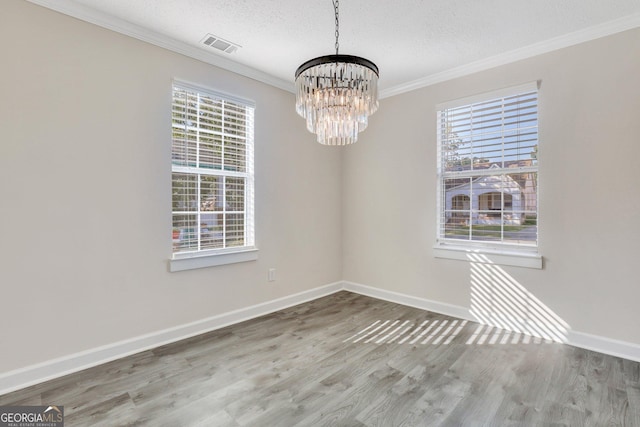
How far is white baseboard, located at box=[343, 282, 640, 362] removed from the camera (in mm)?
2504

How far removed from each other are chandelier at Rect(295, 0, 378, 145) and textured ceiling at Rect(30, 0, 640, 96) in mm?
760

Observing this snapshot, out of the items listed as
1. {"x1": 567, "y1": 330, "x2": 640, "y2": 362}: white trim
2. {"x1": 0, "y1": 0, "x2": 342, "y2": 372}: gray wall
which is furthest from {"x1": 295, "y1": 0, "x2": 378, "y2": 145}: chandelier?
{"x1": 567, "y1": 330, "x2": 640, "y2": 362}: white trim

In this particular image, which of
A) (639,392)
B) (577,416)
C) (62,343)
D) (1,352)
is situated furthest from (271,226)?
(639,392)

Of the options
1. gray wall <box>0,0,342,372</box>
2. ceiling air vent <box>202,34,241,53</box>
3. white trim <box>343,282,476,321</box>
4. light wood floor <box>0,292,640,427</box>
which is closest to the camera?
light wood floor <box>0,292,640,427</box>

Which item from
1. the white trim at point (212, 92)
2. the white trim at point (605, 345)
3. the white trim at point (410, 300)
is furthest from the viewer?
the white trim at point (410, 300)

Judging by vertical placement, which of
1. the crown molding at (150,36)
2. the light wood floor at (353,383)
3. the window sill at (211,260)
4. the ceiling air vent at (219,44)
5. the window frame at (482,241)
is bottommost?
the light wood floor at (353,383)

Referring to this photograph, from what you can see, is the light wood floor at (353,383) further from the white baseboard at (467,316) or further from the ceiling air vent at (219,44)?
the ceiling air vent at (219,44)

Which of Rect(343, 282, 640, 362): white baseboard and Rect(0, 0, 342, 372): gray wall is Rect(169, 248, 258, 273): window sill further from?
Rect(343, 282, 640, 362): white baseboard

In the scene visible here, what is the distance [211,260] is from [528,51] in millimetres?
3598

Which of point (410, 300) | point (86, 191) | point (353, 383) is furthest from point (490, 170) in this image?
point (86, 191)

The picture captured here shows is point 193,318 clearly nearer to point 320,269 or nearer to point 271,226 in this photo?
point 271,226

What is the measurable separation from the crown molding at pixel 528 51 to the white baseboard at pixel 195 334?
8.25 ft

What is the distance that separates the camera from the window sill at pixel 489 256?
293 cm

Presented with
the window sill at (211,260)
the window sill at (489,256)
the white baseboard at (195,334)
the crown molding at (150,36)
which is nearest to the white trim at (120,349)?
the white baseboard at (195,334)
